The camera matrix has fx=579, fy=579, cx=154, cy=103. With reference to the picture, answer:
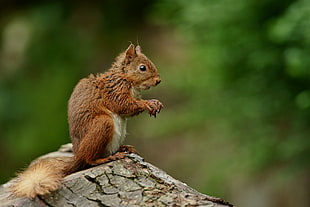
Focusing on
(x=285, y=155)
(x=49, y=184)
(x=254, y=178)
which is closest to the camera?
(x=49, y=184)

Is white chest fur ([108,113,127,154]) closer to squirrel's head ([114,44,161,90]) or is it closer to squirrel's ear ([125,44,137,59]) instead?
squirrel's head ([114,44,161,90])

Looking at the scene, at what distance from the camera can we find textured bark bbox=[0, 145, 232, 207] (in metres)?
2.43

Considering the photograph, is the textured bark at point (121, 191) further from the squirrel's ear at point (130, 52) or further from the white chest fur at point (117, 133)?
the squirrel's ear at point (130, 52)

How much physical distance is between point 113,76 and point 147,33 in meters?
4.84

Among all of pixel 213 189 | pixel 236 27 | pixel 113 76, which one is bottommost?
pixel 213 189

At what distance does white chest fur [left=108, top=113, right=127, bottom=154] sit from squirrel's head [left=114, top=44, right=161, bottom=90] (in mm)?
245

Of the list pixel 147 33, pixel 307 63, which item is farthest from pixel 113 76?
pixel 147 33

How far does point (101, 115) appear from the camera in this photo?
9.61 ft

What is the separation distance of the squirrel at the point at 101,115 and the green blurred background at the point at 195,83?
1.04 metres

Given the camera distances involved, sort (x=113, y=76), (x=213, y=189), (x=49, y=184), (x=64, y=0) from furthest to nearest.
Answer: (x=64, y=0)
(x=213, y=189)
(x=113, y=76)
(x=49, y=184)

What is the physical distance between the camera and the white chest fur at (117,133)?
9.64 ft

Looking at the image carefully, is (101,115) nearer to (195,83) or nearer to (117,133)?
(117,133)

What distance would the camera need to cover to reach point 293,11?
12.4 ft

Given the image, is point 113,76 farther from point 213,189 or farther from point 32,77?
point 32,77
